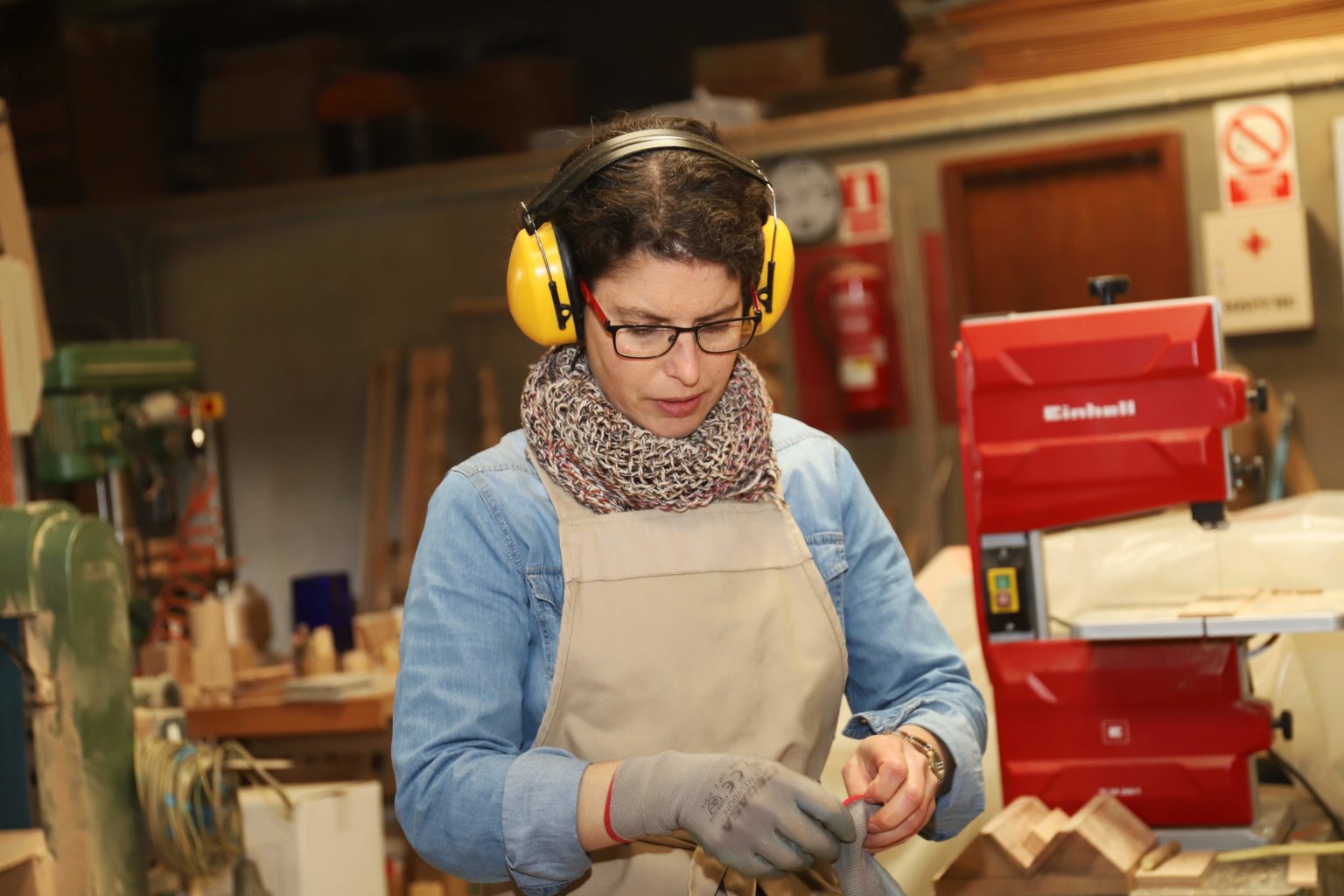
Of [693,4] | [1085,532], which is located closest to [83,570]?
[1085,532]

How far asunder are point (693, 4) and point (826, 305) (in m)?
1.70

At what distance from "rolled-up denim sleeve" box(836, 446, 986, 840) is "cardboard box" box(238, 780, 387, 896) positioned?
6.37 feet

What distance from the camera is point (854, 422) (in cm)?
554

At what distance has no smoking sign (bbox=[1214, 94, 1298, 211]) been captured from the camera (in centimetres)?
488

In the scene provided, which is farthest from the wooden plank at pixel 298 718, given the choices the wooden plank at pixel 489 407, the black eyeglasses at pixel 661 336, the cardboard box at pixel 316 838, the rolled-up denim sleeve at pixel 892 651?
the black eyeglasses at pixel 661 336

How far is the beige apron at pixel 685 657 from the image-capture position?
165cm

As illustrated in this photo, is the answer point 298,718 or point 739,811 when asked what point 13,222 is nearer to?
point 298,718

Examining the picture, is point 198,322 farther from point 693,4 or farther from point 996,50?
point 996,50

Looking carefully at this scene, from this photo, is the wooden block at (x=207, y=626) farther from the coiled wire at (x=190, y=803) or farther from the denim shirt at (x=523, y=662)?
the denim shirt at (x=523, y=662)

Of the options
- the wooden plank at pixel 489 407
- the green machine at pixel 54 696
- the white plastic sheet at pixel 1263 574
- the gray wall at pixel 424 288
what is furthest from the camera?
the wooden plank at pixel 489 407

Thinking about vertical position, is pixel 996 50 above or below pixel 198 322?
above

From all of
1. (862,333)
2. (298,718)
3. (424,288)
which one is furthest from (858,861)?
(424,288)

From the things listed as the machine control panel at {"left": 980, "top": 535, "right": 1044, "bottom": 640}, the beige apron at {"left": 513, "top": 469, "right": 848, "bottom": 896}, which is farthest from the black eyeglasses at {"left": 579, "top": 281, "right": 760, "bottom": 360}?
the machine control panel at {"left": 980, "top": 535, "right": 1044, "bottom": 640}

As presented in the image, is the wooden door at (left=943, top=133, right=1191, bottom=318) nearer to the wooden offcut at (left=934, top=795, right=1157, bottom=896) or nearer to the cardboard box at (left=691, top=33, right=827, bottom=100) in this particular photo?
the cardboard box at (left=691, top=33, right=827, bottom=100)
